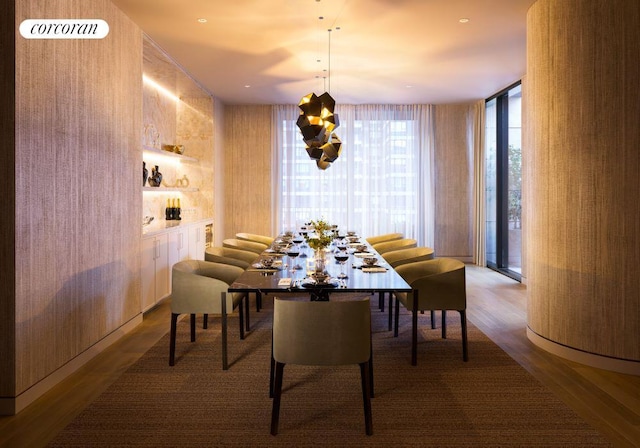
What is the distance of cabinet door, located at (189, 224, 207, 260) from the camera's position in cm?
734

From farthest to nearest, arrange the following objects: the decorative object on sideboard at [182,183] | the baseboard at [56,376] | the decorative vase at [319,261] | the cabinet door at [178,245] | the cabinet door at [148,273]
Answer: the decorative object on sideboard at [182,183]
the cabinet door at [178,245]
the cabinet door at [148,273]
the decorative vase at [319,261]
the baseboard at [56,376]

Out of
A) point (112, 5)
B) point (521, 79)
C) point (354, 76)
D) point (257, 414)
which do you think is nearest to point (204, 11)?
point (112, 5)

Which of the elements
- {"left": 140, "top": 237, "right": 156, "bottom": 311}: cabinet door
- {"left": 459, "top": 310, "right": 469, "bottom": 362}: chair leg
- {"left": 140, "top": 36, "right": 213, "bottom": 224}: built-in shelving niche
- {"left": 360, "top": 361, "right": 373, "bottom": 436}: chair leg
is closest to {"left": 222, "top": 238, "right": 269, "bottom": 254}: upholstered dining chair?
{"left": 140, "top": 237, "right": 156, "bottom": 311}: cabinet door

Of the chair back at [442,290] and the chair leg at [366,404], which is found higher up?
the chair back at [442,290]

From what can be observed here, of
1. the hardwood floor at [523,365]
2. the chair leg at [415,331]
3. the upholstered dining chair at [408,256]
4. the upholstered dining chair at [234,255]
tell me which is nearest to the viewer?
the hardwood floor at [523,365]

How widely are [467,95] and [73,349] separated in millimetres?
7182

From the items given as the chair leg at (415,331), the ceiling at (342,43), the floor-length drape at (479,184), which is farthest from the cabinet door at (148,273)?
the floor-length drape at (479,184)

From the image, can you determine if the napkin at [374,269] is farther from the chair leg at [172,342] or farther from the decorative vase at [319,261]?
the chair leg at [172,342]

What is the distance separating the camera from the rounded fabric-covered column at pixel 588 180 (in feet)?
12.3

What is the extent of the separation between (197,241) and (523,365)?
197 inches

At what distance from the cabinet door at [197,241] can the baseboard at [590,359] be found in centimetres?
466

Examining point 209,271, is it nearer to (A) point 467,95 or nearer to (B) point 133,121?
(B) point 133,121

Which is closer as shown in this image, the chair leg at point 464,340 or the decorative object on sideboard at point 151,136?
the chair leg at point 464,340

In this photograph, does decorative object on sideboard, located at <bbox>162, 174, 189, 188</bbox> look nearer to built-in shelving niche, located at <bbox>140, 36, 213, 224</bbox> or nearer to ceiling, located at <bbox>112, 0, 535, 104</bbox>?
built-in shelving niche, located at <bbox>140, 36, 213, 224</bbox>
